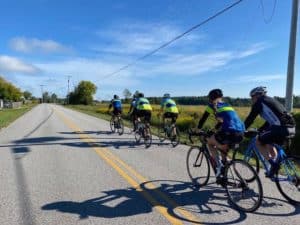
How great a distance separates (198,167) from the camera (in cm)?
759

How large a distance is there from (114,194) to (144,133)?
688cm

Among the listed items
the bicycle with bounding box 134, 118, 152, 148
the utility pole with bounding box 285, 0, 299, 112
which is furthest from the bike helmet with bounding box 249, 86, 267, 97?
the bicycle with bounding box 134, 118, 152, 148

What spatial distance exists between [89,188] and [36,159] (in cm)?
383

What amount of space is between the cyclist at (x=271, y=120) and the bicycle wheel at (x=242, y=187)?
2.13 ft

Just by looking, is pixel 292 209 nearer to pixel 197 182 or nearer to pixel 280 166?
pixel 280 166

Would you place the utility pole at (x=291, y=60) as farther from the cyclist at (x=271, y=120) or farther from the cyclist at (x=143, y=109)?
the cyclist at (x=271, y=120)

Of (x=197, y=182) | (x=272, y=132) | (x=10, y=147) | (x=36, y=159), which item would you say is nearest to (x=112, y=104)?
(x=10, y=147)

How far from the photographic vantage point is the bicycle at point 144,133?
1294 cm

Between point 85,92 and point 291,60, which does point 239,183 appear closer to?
point 291,60

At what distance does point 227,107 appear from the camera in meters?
6.14

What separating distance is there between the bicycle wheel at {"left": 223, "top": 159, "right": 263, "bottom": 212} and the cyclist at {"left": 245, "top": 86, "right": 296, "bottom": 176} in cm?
65

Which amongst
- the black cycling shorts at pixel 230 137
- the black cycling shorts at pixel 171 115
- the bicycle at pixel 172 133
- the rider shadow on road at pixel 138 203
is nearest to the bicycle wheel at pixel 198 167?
the rider shadow on road at pixel 138 203

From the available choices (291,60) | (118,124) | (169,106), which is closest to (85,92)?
(118,124)

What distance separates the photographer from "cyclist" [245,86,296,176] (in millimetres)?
5883
